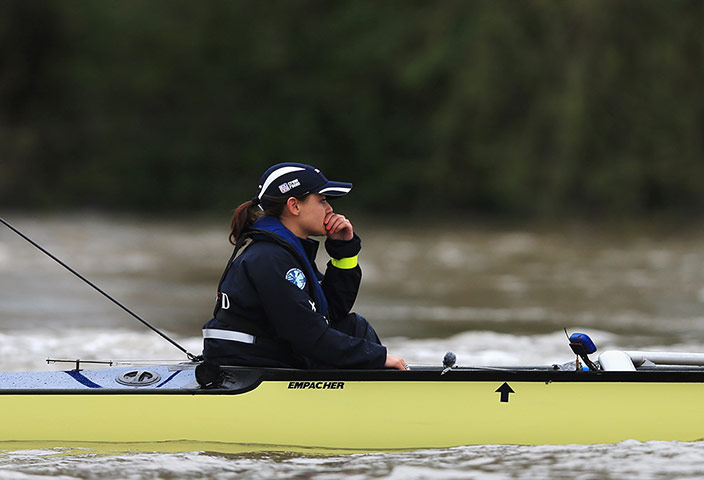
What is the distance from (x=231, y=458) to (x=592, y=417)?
1.53m

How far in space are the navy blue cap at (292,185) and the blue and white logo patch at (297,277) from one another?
0.34 meters

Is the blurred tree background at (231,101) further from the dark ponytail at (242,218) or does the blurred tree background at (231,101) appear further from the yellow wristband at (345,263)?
the dark ponytail at (242,218)

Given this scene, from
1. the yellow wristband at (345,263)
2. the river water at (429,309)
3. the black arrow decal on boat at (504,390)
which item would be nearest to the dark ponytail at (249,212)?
the yellow wristband at (345,263)

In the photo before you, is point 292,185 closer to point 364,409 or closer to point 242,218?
point 242,218

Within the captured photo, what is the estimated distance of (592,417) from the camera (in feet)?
14.9

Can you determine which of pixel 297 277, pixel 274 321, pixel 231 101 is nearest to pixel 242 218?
pixel 297 277

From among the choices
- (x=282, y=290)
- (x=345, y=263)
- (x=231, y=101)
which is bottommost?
(x=282, y=290)

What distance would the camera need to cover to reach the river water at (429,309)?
4.47 meters

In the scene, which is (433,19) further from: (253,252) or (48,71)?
(253,252)

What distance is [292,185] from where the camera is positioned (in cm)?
452

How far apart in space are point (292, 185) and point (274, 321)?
1.91ft

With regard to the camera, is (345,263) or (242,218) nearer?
(242,218)

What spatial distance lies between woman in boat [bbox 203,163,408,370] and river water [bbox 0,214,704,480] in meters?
0.43

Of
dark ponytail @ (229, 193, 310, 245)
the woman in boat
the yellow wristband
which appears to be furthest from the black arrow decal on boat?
dark ponytail @ (229, 193, 310, 245)
